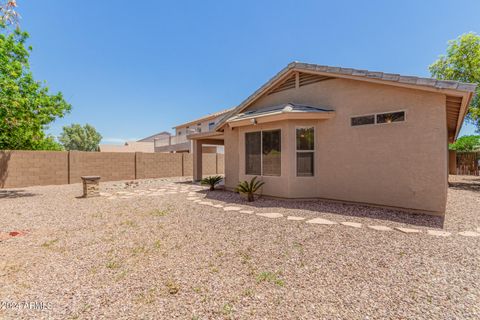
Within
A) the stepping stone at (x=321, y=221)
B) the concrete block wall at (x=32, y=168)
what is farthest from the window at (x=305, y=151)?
the concrete block wall at (x=32, y=168)

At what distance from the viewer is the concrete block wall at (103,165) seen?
48.1ft

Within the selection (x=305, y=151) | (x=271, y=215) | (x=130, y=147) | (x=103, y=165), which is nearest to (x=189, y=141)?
(x=103, y=165)

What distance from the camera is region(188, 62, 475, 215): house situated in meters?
6.02

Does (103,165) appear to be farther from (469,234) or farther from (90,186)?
(469,234)

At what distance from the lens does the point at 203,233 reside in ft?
16.0

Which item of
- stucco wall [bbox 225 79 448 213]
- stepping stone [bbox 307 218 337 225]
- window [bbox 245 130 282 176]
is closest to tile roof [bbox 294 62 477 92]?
stucco wall [bbox 225 79 448 213]

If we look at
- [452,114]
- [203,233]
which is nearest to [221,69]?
[452,114]

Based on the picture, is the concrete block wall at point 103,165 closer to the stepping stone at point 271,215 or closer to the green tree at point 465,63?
the stepping stone at point 271,215

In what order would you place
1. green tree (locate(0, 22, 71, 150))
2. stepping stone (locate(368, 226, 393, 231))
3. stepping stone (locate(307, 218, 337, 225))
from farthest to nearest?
green tree (locate(0, 22, 71, 150))
stepping stone (locate(307, 218, 337, 225))
stepping stone (locate(368, 226, 393, 231))

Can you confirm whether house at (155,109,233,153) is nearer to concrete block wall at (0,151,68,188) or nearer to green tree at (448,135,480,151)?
concrete block wall at (0,151,68,188)

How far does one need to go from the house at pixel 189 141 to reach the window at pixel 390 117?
18280 mm

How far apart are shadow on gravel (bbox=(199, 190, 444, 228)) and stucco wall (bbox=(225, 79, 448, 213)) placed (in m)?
0.25

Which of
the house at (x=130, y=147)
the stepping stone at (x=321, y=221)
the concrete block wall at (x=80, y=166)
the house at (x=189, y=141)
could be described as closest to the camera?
the stepping stone at (x=321, y=221)

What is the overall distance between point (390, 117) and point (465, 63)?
1409 cm
